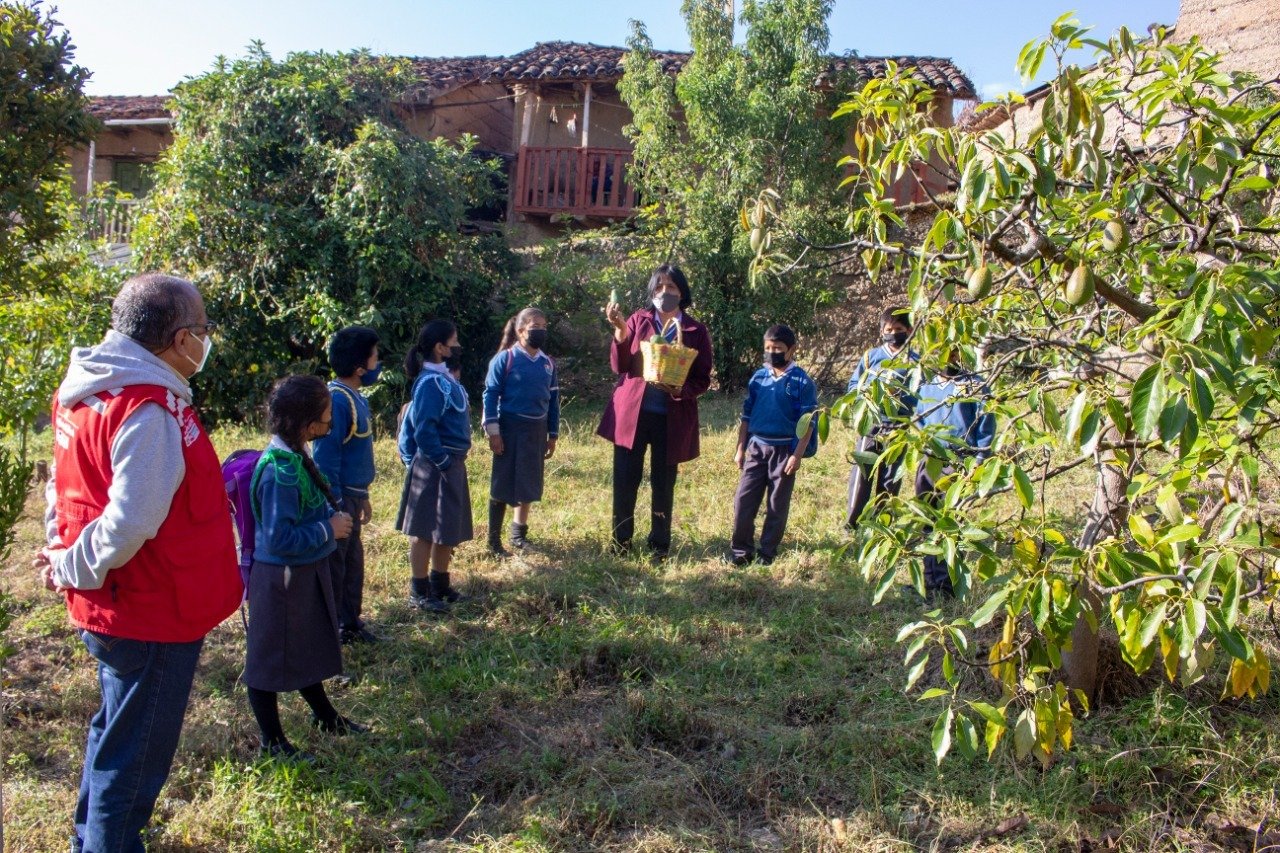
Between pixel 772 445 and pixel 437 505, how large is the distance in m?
1.99

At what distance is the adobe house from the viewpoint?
50.1 ft

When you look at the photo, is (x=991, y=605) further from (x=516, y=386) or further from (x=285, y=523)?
(x=516, y=386)

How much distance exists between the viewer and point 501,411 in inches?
243

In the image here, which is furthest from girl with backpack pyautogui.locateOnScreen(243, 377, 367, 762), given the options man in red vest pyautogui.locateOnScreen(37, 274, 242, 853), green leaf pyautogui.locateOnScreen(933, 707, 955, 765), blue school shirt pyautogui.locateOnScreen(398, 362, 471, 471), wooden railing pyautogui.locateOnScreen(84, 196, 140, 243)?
wooden railing pyautogui.locateOnScreen(84, 196, 140, 243)

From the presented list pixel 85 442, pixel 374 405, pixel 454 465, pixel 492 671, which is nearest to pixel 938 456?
pixel 85 442

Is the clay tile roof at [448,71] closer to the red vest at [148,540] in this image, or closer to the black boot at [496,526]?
the black boot at [496,526]

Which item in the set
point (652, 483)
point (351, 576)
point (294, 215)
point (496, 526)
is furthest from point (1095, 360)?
point (294, 215)

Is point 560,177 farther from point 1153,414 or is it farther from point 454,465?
point 1153,414

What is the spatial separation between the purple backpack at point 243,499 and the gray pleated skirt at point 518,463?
223 cm

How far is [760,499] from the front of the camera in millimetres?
6043

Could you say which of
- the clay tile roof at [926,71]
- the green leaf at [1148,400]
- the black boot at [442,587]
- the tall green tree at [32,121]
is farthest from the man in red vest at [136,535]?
the clay tile roof at [926,71]

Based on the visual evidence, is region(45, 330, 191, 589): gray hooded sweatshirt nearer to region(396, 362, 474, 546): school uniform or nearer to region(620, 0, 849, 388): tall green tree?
region(396, 362, 474, 546): school uniform

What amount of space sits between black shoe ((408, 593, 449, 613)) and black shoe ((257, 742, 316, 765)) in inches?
59.8

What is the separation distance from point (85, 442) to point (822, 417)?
1.96 meters
